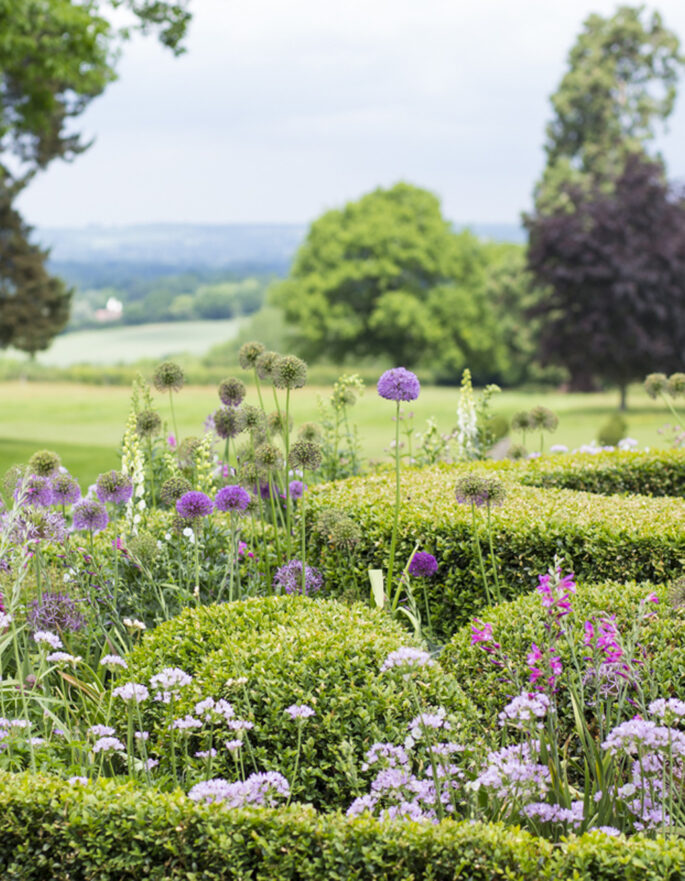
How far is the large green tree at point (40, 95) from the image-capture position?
39.8 ft

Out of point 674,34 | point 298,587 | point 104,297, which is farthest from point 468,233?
point 298,587

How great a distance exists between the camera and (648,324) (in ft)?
87.2

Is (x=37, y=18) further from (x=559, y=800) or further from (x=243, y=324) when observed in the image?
(x=243, y=324)

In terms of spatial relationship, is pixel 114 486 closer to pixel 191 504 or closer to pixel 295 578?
pixel 191 504

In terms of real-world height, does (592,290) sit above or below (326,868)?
above

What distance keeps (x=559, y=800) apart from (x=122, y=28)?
43.2 ft

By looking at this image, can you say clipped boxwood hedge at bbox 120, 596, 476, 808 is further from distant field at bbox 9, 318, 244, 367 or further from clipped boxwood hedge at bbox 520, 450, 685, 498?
distant field at bbox 9, 318, 244, 367

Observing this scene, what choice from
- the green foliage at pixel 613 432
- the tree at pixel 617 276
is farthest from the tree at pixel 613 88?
the green foliage at pixel 613 432

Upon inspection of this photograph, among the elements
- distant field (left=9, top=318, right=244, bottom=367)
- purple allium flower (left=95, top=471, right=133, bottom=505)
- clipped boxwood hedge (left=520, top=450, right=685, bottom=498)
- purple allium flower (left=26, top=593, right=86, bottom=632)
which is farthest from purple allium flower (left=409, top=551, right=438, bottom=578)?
distant field (left=9, top=318, right=244, bottom=367)

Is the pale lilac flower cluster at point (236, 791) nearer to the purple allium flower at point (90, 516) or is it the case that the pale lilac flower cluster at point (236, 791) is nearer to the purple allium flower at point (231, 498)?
the purple allium flower at point (231, 498)

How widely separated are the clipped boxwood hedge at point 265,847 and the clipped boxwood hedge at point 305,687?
0.42 m

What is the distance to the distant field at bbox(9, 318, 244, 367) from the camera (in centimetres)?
4303

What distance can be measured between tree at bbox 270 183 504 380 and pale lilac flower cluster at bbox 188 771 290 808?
3679 centimetres

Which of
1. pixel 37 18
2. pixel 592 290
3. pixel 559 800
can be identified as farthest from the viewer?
pixel 592 290
